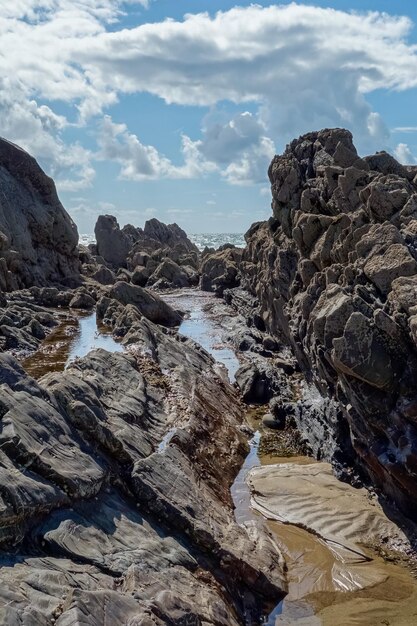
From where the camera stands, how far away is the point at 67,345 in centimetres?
4681

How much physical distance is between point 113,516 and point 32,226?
71806mm

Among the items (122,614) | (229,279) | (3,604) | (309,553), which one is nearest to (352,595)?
Result: (309,553)

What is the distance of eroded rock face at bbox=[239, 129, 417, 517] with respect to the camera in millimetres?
20562

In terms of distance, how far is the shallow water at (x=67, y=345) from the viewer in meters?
37.9

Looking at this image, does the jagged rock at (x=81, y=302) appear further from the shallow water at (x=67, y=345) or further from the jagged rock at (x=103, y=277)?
the jagged rock at (x=103, y=277)

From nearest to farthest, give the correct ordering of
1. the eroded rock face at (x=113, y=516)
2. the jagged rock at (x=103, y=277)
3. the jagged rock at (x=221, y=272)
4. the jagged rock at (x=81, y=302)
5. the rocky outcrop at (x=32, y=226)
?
the eroded rock face at (x=113, y=516) < the jagged rock at (x=81, y=302) < the rocky outcrop at (x=32, y=226) < the jagged rock at (x=103, y=277) < the jagged rock at (x=221, y=272)

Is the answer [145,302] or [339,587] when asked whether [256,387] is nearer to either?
[339,587]

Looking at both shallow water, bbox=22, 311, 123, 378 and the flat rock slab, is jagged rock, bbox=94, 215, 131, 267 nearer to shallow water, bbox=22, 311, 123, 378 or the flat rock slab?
shallow water, bbox=22, 311, 123, 378

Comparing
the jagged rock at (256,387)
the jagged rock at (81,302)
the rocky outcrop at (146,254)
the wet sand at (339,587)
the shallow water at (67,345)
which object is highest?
the rocky outcrop at (146,254)

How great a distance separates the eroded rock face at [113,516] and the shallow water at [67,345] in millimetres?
12064

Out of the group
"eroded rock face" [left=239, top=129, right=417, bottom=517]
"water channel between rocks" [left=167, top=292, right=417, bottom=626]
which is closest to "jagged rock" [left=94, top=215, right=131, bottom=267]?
"eroded rock face" [left=239, top=129, right=417, bottom=517]

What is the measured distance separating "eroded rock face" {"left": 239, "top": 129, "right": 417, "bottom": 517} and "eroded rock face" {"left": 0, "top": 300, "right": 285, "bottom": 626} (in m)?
5.70

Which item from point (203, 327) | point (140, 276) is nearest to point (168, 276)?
point (140, 276)

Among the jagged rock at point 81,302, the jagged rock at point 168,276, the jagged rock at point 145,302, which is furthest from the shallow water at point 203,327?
the jagged rock at point 81,302
